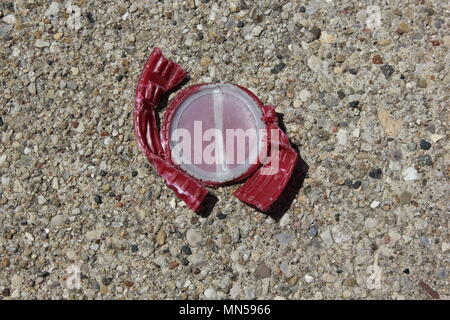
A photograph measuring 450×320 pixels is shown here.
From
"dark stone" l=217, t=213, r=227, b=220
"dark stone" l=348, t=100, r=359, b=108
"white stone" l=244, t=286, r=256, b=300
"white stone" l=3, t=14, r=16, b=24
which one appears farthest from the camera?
"white stone" l=3, t=14, r=16, b=24

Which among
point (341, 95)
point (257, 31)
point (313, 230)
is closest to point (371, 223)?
point (313, 230)

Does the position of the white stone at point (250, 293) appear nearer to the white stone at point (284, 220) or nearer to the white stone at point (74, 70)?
the white stone at point (284, 220)

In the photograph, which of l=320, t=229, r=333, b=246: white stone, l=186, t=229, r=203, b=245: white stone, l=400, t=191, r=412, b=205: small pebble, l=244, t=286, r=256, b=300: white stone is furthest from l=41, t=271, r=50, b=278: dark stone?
l=400, t=191, r=412, b=205: small pebble

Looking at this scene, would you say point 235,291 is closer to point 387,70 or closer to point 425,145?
point 425,145

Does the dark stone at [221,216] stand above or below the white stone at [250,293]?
above

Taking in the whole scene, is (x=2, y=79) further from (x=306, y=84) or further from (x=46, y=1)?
(x=306, y=84)

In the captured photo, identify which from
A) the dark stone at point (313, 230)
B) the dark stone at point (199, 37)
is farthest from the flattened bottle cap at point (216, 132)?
the dark stone at point (313, 230)

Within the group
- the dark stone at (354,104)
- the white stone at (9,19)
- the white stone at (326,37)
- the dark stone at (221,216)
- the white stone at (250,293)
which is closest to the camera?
the white stone at (250,293)

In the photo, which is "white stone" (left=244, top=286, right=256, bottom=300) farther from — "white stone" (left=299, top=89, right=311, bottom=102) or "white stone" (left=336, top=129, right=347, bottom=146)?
"white stone" (left=299, top=89, right=311, bottom=102)
